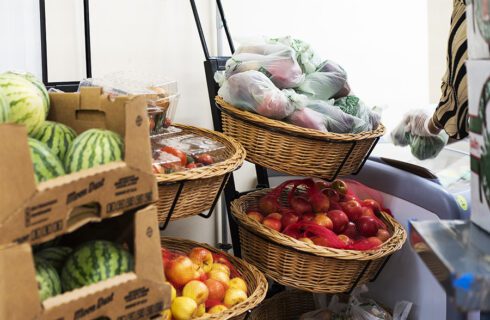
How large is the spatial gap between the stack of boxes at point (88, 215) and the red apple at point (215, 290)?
1.78 ft

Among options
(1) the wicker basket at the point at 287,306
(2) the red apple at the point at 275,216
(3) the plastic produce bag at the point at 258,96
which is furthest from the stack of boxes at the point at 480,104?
(1) the wicker basket at the point at 287,306

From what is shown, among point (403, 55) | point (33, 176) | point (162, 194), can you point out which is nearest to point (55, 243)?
point (33, 176)

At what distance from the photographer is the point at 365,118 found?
6.38 ft

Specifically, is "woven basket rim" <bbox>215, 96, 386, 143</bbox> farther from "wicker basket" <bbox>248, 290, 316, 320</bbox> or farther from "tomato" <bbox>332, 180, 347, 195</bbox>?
"wicker basket" <bbox>248, 290, 316, 320</bbox>

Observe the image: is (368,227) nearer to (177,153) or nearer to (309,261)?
(309,261)

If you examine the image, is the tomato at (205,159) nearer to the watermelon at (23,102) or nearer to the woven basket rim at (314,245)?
the woven basket rim at (314,245)

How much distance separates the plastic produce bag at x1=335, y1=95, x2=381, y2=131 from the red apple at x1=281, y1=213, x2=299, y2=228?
37 centimetres

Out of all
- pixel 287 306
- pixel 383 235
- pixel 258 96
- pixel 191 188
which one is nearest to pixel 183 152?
pixel 191 188

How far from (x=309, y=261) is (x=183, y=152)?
53 cm

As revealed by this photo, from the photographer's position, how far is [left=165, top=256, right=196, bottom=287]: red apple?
162 cm

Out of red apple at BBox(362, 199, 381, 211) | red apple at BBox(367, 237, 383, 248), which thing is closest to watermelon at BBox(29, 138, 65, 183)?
red apple at BBox(367, 237, 383, 248)

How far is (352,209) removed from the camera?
2129 mm

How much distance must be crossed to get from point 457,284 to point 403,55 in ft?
8.03

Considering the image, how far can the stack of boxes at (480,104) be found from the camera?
873 millimetres
